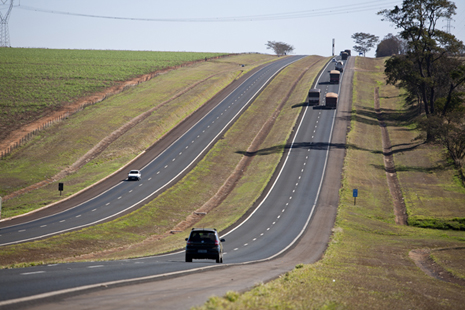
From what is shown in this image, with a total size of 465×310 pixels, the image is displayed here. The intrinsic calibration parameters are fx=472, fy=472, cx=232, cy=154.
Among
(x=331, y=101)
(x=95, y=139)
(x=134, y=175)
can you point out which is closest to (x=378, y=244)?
(x=134, y=175)

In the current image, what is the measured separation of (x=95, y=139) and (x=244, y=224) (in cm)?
4142

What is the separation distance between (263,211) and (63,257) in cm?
2507

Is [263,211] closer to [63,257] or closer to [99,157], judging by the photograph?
[63,257]

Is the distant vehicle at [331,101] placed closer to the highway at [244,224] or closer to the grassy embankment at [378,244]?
the highway at [244,224]

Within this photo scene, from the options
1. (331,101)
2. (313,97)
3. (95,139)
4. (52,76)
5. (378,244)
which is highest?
(52,76)

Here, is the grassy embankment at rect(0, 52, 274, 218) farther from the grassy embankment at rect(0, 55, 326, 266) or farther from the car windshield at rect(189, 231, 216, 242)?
the car windshield at rect(189, 231, 216, 242)

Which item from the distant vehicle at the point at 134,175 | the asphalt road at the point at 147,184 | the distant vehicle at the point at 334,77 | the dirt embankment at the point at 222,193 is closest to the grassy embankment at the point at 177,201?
the dirt embankment at the point at 222,193

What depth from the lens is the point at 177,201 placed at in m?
54.6

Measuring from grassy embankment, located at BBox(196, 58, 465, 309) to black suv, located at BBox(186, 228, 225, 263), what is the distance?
4533 millimetres

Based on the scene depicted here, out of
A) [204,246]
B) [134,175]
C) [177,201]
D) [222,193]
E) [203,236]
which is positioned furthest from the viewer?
[134,175]

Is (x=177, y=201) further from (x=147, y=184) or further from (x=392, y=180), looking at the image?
(x=392, y=180)

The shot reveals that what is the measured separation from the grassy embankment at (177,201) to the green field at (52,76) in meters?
12.3

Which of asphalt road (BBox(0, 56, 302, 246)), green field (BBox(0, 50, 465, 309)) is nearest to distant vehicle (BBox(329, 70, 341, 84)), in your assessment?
green field (BBox(0, 50, 465, 309))

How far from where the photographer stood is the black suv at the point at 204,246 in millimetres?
23609
